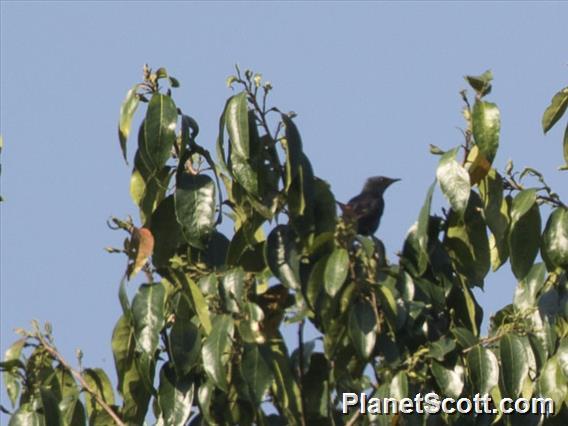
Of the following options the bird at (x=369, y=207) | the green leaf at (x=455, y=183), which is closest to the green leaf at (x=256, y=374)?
the green leaf at (x=455, y=183)

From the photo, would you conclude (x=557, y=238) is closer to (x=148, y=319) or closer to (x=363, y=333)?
(x=363, y=333)

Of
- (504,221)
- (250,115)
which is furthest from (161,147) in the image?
(504,221)

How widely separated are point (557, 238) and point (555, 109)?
61cm

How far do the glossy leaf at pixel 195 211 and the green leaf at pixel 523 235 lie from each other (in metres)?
1.05

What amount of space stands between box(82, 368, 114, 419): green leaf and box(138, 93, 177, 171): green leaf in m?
0.78

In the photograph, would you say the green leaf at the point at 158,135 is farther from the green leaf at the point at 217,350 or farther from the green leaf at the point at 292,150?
the green leaf at the point at 217,350

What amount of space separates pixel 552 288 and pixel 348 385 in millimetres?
816

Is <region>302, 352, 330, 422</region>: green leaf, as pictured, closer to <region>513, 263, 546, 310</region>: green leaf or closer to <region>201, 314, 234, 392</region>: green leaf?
<region>201, 314, 234, 392</region>: green leaf

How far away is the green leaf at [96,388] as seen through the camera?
5.54 meters

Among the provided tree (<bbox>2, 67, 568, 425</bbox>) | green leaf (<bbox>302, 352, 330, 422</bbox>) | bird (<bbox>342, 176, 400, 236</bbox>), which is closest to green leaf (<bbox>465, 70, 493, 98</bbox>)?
tree (<bbox>2, 67, 568, 425</bbox>)

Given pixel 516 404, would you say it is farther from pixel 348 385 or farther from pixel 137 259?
pixel 137 259

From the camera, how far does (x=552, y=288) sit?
5.59m

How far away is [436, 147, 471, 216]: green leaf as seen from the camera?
5.32 m


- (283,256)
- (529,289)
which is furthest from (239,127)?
(529,289)
